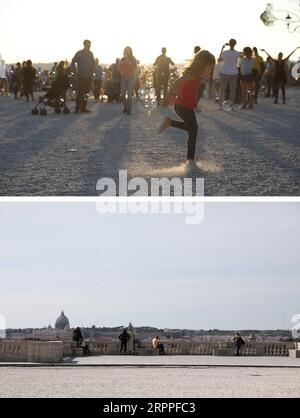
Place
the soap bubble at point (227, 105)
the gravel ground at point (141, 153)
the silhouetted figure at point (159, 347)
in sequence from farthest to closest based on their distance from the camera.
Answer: the silhouetted figure at point (159, 347) < the soap bubble at point (227, 105) < the gravel ground at point (141, 153)

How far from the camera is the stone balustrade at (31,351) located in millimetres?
26781

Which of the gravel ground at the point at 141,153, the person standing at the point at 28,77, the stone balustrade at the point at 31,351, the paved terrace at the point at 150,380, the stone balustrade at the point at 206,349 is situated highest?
the person standing at the point at 28,77

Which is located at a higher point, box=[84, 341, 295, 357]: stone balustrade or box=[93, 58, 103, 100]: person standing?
box=[93, 58, 103, 100]: person standing

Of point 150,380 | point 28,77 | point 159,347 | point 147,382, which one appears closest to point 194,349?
point 159,347

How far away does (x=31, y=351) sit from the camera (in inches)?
1089

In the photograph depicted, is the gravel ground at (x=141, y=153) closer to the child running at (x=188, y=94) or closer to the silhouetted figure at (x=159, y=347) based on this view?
the child running at (x=188, y=94)

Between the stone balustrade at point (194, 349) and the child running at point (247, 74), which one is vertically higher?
the child running at point (247, 74)

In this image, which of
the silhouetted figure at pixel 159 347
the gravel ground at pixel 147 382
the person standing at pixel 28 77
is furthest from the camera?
the silhouetted figure at pixel 159 347

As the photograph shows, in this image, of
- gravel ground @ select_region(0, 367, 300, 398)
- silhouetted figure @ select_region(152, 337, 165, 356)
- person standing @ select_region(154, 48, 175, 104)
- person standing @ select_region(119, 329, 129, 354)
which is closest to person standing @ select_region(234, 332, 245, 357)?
silhouetted figure @ select_region(152, 337, 165, 356)

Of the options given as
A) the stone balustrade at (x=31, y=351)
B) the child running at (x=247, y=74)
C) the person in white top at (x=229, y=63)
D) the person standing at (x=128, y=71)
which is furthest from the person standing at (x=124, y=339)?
the person standing at (x=128, y=71)

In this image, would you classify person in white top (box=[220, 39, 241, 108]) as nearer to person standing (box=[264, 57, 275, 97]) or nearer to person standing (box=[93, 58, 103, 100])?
person standing (box=[264, 57, 275, 97])

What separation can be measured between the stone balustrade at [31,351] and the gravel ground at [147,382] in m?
3.48

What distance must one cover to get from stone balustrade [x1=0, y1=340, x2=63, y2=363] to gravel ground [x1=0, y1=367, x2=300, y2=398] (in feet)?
11.4

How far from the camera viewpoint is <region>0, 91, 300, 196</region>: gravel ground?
49.2ft
